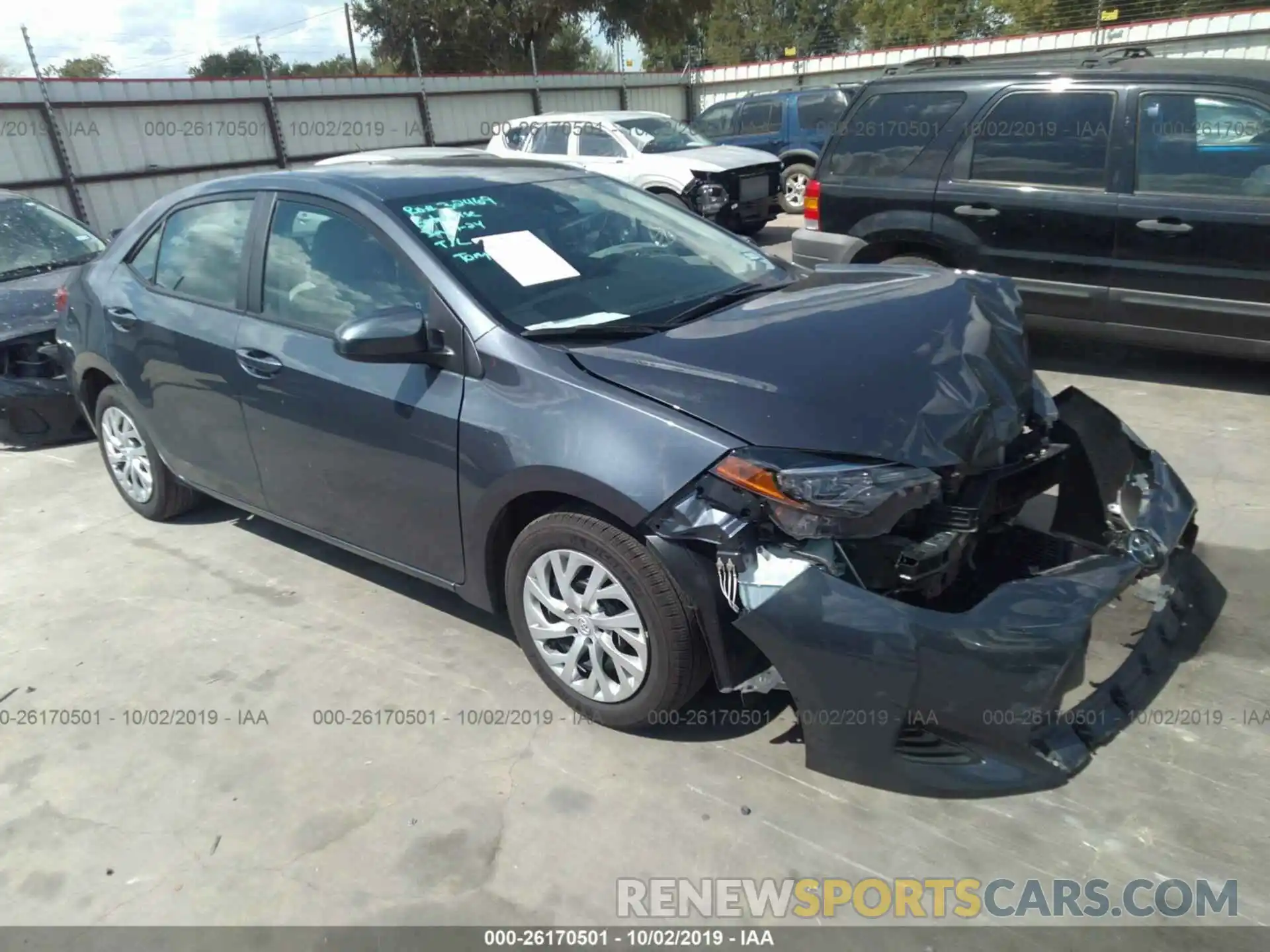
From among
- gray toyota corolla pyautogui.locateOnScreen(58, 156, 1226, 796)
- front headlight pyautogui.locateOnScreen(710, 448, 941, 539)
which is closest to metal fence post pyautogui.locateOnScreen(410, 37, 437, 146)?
gray toyota corolla pyautogui.locateOnScreen(58, 156, 1226, 796)

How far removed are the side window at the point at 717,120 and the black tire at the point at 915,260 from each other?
1055 centimetres

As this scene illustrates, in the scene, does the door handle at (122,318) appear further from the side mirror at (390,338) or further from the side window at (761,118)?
Answer: the side window at (761,118)

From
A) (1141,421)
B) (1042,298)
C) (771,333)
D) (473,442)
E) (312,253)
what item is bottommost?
(1141,421)

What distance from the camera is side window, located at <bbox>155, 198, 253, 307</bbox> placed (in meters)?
3.93

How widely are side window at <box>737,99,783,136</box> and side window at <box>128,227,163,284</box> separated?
12440 mm

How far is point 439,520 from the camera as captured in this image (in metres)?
3.25

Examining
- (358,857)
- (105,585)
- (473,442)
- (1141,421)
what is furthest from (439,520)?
(1141,421)

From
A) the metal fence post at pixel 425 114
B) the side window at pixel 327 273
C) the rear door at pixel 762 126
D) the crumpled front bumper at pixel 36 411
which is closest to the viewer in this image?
the side window at pixel 327 273

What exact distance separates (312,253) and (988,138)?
4326 millimetres

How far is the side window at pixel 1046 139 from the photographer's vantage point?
18.1ft

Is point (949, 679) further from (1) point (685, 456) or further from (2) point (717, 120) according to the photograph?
(2) point (717, 120)

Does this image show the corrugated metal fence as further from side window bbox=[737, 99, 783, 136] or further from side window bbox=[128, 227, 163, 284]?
side window bbox=[128, 227, 163, 284]

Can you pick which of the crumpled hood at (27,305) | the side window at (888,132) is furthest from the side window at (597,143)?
the crumpled hood at (27,305)

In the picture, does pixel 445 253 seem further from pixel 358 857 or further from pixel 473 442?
pixel 358 857
